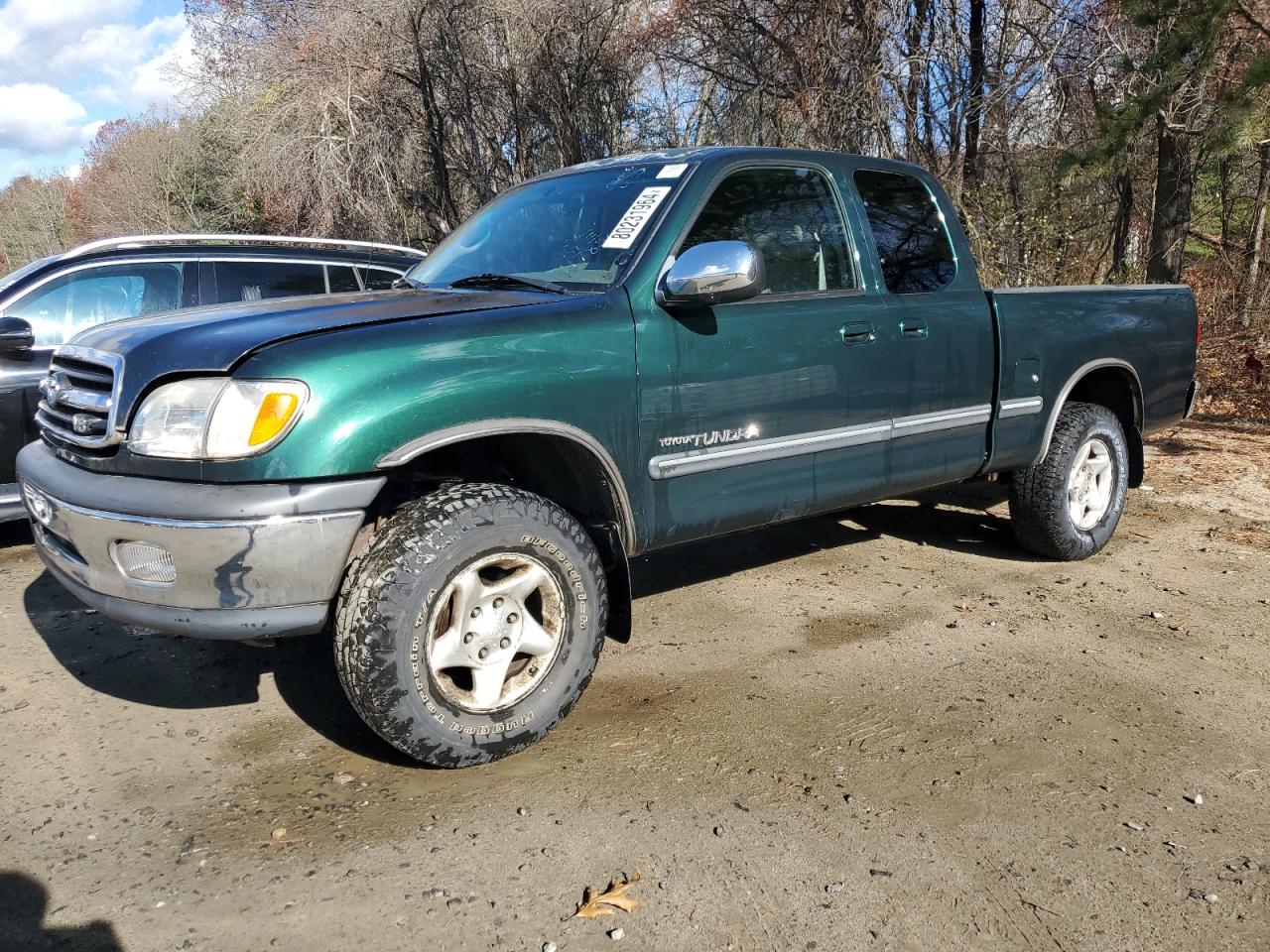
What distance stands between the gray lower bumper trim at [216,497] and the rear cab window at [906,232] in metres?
2.51

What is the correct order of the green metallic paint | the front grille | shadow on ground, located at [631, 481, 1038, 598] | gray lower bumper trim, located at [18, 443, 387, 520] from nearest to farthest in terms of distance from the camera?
gray lower bumper trim, located at [18, 443, 387, 520] → the green metallic paint → the front grille → shadow on ground, located at [631, 481, 1038, 598]

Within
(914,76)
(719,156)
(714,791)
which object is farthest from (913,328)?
(914,76)

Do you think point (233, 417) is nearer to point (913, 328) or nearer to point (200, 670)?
point (200, 670)

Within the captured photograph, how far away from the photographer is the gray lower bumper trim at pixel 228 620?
2629 millimetres

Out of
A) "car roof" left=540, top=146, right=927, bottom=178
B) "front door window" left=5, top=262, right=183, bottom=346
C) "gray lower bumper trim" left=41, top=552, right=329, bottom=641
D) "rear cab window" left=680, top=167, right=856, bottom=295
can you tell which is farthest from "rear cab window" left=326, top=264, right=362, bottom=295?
"gray lower bumper trim" left=41, top=552, right=329, bottom=641

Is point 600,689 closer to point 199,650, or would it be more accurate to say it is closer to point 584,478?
point 584,478

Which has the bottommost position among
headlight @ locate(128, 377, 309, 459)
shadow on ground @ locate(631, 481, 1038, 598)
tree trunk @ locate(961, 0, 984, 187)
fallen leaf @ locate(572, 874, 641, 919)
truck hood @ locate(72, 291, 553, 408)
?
fallen leaf @ locate(572, 874, 641, 919)

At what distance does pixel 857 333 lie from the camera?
386cm

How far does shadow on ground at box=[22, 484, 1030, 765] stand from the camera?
3.48m

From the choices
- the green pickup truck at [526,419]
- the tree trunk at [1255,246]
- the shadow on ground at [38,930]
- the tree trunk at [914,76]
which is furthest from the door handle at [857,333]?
the tree trunk at [1255,246]

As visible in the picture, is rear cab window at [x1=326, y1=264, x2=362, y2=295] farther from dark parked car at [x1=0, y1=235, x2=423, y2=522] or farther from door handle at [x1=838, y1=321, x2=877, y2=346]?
door handle at [x1=838, y1=321, x2=877, y2=346]

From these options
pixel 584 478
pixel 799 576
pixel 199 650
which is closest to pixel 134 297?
pixel 199 650

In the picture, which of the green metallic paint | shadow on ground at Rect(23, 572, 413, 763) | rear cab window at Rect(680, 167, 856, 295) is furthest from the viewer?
rear cab window at Rect(680, 167, 856, 295)

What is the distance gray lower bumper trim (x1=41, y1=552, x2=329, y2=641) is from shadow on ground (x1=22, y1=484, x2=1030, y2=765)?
621 mm
